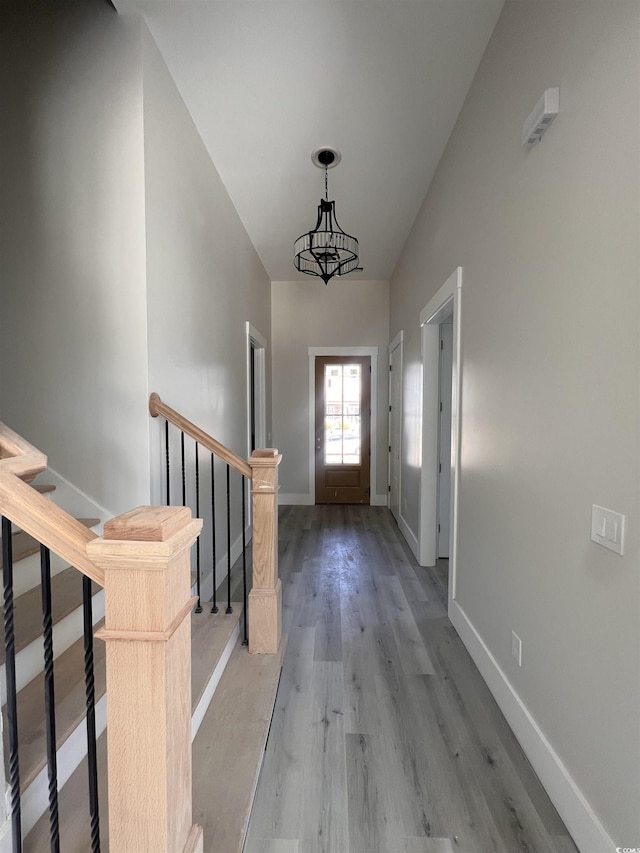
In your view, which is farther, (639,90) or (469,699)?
(469,699)

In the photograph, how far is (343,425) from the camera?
6.11 m

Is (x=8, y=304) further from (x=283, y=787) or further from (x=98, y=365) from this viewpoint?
(x=283, y=787)

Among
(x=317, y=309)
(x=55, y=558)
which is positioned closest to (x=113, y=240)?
(x=55, y=558)

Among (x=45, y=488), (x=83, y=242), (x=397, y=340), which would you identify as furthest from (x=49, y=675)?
(x=397, y=340)

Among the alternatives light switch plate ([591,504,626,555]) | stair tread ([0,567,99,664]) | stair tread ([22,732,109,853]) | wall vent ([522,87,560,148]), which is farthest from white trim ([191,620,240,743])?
wall vent ([522,87,560,148])

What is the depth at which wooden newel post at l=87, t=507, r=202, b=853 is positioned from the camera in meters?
0.76

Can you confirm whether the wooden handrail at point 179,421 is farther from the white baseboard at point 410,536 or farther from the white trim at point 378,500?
the white trim at point 378,500

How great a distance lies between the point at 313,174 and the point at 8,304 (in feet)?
7.63

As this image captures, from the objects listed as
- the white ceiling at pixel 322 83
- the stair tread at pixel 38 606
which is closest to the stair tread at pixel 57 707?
the stair tread at pixel 38 606

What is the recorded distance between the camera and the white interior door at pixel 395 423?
5111 millimetres

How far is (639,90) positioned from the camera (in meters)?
1.11

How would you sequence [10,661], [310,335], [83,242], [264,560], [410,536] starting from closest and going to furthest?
[10,661] → [83,242] → [264,560] → [410,536] → [310,335]

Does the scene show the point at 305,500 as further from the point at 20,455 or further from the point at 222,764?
the point at 20,455

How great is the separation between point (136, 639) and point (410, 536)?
12.2ft
